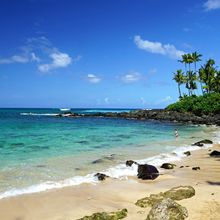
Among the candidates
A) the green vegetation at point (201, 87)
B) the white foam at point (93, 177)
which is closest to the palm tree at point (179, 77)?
the green vegetation at point (201, 87)

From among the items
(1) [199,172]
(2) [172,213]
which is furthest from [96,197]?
(1) [199,172]

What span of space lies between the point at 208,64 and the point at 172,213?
75.6 meters

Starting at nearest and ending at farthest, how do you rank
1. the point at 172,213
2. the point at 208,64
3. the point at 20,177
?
the point at 172,213 < the point at 20,177 < the point at 208,64

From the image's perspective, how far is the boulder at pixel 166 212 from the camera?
8.21m

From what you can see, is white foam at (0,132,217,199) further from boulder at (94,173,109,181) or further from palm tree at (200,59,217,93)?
palm tree at (200,59,217,93)

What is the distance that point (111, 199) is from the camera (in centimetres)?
1125

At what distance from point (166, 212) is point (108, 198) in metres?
3.46

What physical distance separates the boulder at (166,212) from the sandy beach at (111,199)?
46 centimetres

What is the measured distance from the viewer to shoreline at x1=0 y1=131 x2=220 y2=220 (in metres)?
9.59

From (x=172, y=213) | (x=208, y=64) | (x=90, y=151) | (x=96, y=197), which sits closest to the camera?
(x=172, y=213)

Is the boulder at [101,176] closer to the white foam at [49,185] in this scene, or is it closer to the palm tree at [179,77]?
the white foam at [49,185]

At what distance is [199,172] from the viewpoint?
608 inches

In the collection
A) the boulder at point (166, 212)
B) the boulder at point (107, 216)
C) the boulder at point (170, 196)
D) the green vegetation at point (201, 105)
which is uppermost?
the green vegetation at point (201, 105)

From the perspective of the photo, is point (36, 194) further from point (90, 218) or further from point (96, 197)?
point (90, 218)
